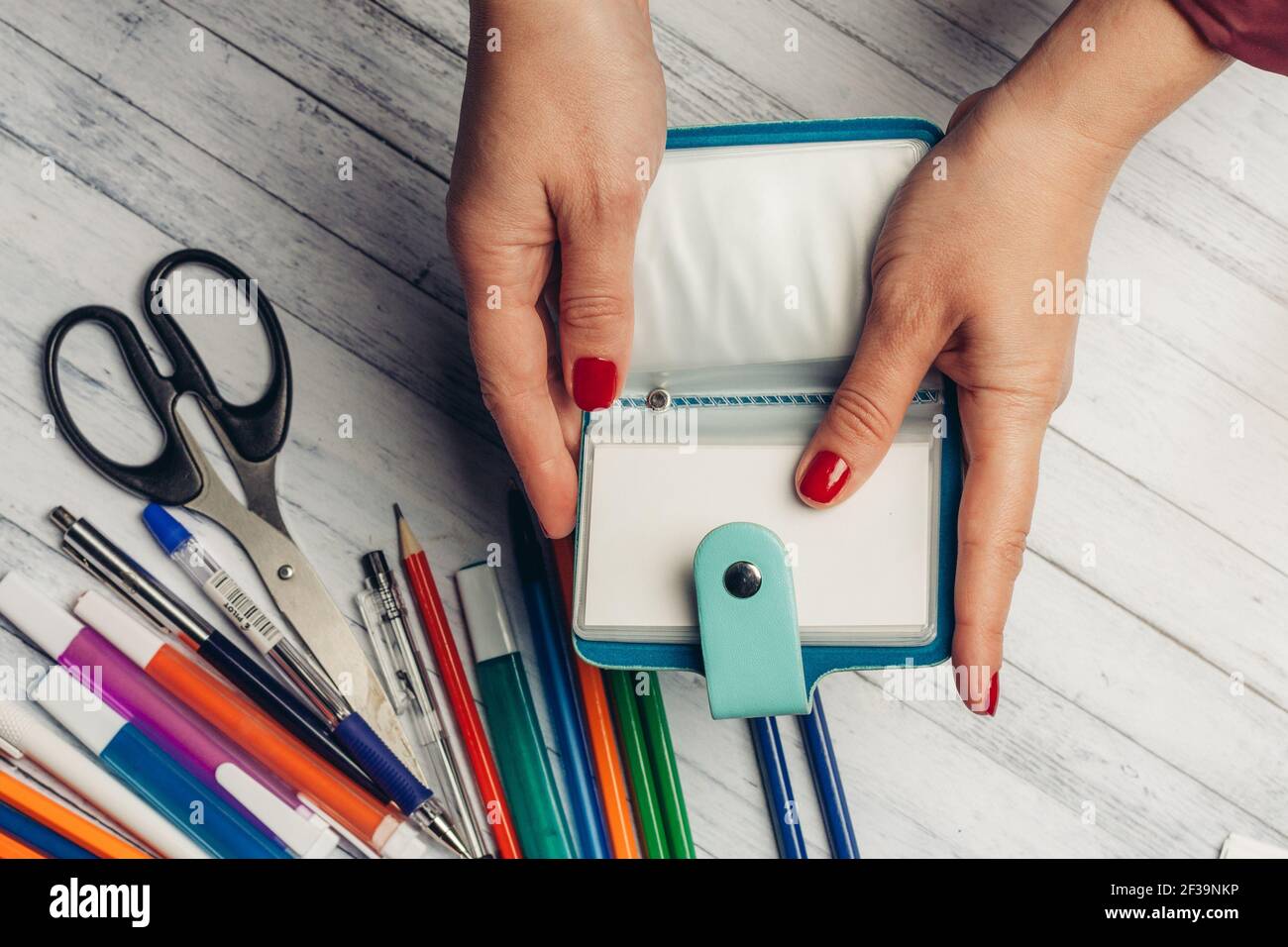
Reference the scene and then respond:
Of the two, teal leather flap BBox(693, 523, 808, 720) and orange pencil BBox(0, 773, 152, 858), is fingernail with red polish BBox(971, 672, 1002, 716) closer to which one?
teal leather flap BBox(693, 523, 808, 720)

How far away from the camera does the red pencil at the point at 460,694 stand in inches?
28.3

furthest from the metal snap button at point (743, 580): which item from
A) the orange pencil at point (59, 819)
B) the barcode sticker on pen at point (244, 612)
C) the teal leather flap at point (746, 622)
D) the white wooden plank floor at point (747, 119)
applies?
the orange pencil at point (59, 819)

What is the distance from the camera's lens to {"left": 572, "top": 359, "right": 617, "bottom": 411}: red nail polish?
22.7 inches

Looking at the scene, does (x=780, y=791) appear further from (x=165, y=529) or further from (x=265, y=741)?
(x=165, y=529)

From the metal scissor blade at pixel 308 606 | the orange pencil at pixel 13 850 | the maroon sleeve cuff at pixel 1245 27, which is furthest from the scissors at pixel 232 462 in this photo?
the maroon sleeve cuff at pixel 1245 27

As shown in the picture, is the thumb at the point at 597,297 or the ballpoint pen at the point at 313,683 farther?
the ballpoint pen at the point at 313,683

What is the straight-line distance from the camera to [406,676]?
728 millimetres

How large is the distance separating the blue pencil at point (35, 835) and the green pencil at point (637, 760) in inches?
13.9

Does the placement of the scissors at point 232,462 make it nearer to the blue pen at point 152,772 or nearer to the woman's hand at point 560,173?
the blue pen at point 152,772

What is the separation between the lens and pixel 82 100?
77cm

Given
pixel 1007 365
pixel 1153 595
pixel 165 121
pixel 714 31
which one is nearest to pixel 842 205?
pixel 1007 365

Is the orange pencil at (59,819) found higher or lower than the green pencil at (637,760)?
lower

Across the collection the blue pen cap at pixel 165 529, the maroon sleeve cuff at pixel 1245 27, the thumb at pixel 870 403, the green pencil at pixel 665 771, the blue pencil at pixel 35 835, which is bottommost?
the blue pencil at pixel 35 835

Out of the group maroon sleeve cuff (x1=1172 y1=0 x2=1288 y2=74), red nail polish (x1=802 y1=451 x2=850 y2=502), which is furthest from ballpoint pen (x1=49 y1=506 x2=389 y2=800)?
maroon sleeve cuff (x1=1172 y1=0 x2=1288 y2=74)
